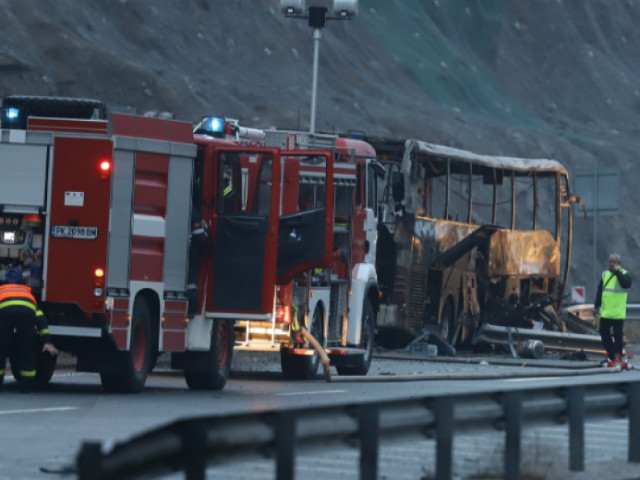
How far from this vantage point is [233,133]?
20875 millimetres

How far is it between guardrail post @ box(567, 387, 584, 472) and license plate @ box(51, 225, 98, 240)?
839 cm

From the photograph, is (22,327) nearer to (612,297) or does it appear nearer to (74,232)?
(74,232)

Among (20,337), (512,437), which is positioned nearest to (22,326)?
(20,337)

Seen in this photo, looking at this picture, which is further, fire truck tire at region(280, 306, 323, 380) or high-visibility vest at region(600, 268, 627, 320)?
high-visibility vest at region(600, 268, 627, 320)

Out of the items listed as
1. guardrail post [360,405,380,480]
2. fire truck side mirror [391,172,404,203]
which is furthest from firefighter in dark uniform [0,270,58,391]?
guardrail post [360,405,380,480]

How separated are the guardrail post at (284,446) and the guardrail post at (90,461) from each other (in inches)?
60.6

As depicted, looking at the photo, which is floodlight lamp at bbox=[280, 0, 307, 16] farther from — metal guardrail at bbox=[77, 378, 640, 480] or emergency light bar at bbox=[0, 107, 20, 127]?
metal guardrail at bbox=[77, 378, 640, 480]

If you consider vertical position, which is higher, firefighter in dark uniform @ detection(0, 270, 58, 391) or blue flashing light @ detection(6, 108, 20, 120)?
blue flashing light @ detection(6, 108, 20, 120)

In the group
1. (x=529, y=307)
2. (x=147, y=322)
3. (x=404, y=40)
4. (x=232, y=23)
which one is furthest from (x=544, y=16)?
(x=147, y=322)

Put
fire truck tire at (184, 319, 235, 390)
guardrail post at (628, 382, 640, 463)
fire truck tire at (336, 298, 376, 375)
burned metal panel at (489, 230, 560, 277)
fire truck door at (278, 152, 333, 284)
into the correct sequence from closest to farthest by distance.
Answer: guardrail post at (628, 382, 640, 463)
fire truck tire at (184, 319, 235, 390)
fire truck door at (278, 152, 333, 284)
fire truck tire at (336, 298, 376, 375)
burned metal panel at (489, 230, 560, 277)

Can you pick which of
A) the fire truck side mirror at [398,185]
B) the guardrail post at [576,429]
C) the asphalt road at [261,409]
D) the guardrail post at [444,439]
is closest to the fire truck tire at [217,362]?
the asphalt road at [261,409]

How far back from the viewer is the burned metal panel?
34.1 meters

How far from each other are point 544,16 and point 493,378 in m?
56.9

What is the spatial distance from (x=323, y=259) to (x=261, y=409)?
36.5ft
